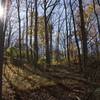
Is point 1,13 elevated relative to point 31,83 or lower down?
elevated

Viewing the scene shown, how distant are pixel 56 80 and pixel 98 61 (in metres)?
9.30

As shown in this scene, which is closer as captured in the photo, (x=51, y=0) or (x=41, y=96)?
(x=41, y=96)

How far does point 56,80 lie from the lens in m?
16.0

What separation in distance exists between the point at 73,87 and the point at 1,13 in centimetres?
564

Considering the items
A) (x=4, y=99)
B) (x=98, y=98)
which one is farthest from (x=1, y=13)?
(x=98, y=98)

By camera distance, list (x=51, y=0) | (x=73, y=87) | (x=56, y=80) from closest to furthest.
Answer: (x=73, y=87)
(x=56, y=80)
(x=51, y=0)

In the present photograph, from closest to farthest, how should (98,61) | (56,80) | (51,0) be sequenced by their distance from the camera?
(56,80), (98,61), (51,0)

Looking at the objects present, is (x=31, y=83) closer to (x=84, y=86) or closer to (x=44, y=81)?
(x=44, y=81)

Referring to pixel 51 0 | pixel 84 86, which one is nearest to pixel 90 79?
pixel 84 86

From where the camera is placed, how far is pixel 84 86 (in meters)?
15.0

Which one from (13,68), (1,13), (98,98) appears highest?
(1,13)

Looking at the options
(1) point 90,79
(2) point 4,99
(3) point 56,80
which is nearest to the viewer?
(2) point 4,99

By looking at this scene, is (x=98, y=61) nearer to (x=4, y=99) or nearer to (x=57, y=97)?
(x=57, y=97)

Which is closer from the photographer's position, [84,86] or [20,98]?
[20,98]
